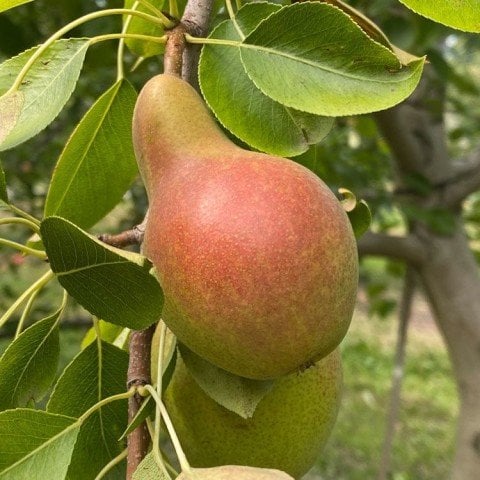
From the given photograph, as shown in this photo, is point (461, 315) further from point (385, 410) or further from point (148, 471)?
point (385, 410)

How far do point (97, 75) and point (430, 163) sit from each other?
3.73 feet

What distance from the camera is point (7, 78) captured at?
2.88 ft

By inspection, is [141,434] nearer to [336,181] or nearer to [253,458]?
[253,458]

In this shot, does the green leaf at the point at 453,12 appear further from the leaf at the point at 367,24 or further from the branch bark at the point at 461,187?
the branch bark at the point at 461,187

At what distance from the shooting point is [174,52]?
88 centimetres

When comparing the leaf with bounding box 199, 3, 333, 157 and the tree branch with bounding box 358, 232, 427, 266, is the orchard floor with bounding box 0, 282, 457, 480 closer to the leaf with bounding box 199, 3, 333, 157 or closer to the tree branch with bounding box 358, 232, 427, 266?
the tree branch with bounding box 358, 232, 427, 266

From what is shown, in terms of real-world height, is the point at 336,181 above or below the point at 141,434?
below

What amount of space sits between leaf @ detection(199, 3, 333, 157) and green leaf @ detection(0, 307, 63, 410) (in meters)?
0.31

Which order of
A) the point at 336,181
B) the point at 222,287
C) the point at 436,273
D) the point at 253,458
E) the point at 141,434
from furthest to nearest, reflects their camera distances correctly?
the point at 436,273 < the point at 336,181 < the point at 253,458 < the point at 141,434 < the point at 222,287

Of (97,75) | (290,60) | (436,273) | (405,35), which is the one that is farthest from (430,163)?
(290,60)

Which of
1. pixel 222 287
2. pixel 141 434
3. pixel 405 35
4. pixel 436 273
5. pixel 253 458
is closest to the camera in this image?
pixel 222 287

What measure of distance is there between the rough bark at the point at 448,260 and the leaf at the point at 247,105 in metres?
1.64

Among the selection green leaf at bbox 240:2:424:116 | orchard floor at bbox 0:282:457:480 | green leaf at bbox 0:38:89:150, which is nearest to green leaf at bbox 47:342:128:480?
green leaf at bbox 0:38:89:150

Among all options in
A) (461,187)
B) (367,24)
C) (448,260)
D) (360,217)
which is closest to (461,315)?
(448,260)
